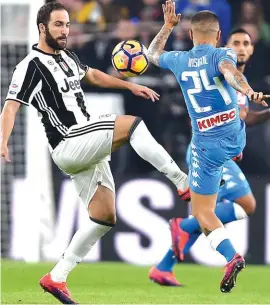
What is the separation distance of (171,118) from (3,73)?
227cm

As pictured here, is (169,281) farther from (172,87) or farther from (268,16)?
(268,16)

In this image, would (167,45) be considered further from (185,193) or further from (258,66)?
(185,193)

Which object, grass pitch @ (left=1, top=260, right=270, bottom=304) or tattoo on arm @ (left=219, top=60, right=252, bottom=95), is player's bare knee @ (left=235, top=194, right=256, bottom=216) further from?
tattoo on arm @ (left=219, top=60, right=252, bottom=95)

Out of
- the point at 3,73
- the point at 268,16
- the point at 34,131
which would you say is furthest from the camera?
the point at 268,16

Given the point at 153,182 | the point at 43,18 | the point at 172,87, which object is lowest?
the point at 153,182

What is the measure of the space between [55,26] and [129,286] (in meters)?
2.92

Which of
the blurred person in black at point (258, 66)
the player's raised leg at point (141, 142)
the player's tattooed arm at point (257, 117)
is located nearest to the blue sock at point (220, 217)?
the player's tattooed arm at point (257, 117)

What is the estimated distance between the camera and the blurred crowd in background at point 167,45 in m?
13.2

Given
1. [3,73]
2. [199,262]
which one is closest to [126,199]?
[199,262]

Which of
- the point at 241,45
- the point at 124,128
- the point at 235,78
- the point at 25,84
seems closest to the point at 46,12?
the point at 25,84

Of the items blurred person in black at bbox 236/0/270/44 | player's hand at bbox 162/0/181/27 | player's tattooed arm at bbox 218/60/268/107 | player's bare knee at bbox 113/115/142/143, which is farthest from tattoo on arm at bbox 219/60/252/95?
blurred person in black at bbox 236/0/270/44

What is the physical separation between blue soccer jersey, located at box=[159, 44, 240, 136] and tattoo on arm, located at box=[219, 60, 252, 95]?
24 centimetres

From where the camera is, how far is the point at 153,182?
1273cm

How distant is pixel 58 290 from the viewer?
8289 millimetres
